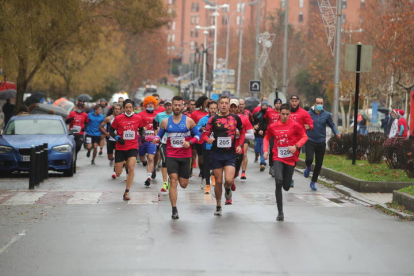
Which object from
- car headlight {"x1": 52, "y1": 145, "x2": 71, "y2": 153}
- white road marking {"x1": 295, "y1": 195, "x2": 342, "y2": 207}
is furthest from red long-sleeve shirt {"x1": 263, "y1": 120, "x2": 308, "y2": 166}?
car headlight {"x1": 52, "y1": 145, "x2": 71, "y2": 153}

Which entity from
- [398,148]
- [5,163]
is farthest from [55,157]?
[398,148]

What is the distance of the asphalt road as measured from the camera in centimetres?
858

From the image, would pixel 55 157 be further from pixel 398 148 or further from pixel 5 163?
pixel 398 148

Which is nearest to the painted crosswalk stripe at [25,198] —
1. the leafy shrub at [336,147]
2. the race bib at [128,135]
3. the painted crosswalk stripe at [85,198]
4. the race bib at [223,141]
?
the painted crosswalk stripe at [85,198]

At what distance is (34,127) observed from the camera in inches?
833

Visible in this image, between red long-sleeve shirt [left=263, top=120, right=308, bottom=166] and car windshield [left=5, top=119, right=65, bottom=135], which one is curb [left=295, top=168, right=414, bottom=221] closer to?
red long-sleeve shirt [left=263, top=120, right=308, bottom=166]

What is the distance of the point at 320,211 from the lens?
1358 centimetres

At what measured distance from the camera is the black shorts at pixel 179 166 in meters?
12.5

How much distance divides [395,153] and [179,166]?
7328 mm

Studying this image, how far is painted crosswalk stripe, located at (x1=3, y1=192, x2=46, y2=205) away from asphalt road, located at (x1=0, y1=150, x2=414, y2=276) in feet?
0.06

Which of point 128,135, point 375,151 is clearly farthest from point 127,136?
point 375,151

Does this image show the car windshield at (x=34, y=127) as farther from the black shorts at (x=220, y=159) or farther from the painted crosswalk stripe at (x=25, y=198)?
the black shorts at (x=220, y=159)

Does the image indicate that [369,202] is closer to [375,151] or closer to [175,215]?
[175,215]

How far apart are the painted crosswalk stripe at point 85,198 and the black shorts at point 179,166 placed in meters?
2.49
